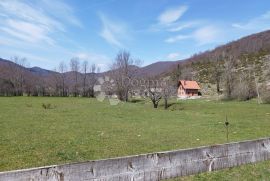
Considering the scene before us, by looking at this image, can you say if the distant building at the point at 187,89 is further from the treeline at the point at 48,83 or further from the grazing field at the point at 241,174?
the grazing field at the point at 241,174

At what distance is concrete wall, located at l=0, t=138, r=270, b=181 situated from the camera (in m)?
5.75

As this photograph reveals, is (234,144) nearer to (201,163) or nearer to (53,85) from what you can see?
(201,163)

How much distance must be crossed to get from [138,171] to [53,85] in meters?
131

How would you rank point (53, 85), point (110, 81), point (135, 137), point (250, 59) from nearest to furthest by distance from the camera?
point (135, 137), point (110, 81), point (53, 85), point (250, 59)

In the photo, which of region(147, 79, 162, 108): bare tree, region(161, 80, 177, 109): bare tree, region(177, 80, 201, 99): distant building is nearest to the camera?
region(161, 80, 177, 109): bare tree

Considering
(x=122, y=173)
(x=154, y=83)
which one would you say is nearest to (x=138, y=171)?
(x=122, y=173)

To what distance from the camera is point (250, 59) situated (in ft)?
623

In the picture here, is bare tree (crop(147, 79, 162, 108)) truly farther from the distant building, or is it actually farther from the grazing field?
the distant building

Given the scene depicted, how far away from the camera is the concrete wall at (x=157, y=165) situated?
5.75m

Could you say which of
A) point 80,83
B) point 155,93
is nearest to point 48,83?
point 80,83

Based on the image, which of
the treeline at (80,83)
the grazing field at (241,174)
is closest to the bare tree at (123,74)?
the treeline at (80,83)

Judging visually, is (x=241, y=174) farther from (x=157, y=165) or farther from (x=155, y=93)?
(x=155, y=93)

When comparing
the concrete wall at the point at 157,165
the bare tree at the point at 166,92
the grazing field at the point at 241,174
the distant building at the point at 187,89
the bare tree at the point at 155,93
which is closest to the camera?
the concrete wall at the point at 157,165

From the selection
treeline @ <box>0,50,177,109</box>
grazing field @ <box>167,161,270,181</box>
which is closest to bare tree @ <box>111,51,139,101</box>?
treeline @ <box>0,50,177,109</box>
